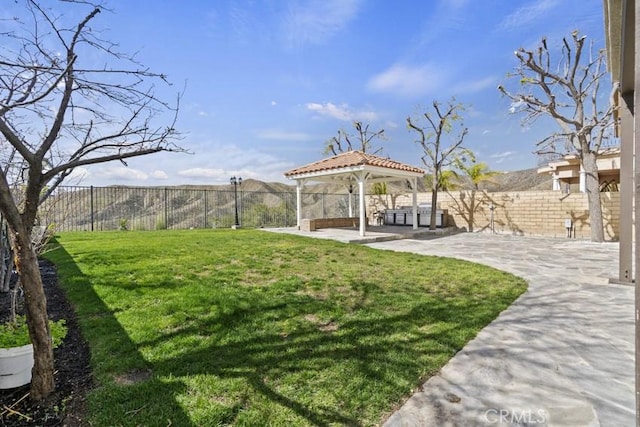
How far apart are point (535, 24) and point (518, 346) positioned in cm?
1264

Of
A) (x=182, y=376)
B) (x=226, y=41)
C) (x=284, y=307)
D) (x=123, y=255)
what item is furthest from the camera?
(x=123, y=255)

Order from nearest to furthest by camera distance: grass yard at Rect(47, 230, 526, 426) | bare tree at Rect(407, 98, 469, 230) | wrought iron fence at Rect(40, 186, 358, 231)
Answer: grass yard at Rect(47, 230, 526, 426) → wrought iron fence at Rect(40, 186, 358, 231) → bare tree at Rect(407, 98, 469, 230)

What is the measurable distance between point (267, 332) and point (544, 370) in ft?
7.87

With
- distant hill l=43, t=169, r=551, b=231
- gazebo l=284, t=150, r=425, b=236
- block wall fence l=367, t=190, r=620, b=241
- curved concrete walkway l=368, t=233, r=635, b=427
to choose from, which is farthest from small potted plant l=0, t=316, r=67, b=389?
block wall fence l=367, t=190, r=620, b=241

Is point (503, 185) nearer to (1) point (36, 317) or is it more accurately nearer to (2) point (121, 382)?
(2) point (121, 382)

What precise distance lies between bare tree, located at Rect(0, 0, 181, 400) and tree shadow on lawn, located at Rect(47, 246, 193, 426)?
15.6 inches

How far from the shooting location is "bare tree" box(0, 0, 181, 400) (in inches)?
83.0

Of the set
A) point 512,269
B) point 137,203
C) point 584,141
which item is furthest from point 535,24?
point 137,203

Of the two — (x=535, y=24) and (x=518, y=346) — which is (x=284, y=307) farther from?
(x=535, y=24)

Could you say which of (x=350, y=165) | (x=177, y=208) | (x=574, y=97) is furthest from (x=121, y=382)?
(x=177, y=208)

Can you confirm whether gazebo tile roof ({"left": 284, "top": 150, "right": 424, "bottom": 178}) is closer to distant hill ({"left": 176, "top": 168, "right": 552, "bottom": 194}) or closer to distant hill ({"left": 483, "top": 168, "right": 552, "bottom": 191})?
distant hill ({"left": 176, "top": 168, "right": 552, "bottom": 194})

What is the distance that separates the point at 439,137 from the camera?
14.8m

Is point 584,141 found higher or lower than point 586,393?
higher

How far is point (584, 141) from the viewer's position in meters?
10.9
